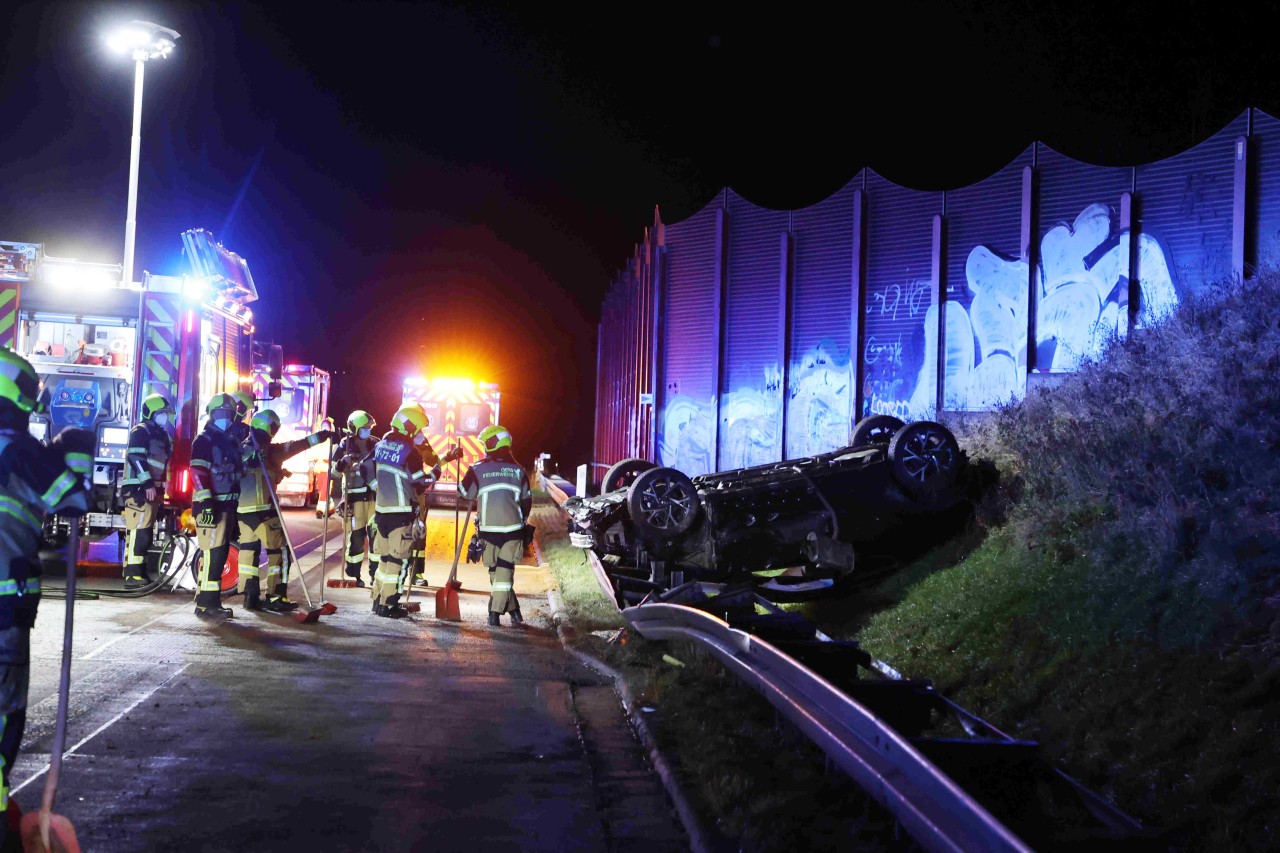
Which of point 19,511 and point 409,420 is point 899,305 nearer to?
point 409,420

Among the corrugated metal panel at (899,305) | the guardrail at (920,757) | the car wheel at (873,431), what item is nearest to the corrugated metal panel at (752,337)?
the corrugated metal panel at (899,305)

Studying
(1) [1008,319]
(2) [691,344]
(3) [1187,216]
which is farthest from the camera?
(2) [691,344]

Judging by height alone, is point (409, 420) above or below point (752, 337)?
below

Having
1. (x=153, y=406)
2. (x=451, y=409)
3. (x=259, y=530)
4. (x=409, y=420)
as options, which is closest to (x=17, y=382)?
(x=259, y=530)

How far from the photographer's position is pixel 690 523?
368 inches

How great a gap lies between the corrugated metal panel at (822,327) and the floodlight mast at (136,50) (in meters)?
9.81

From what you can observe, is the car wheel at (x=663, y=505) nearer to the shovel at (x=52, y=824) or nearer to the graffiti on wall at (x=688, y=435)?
the shovel at (x=52, y=824)

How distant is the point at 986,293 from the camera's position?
1541 cm

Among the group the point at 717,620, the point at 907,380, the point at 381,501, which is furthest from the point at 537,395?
the point at 717,620

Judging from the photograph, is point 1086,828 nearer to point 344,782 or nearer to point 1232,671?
point 1232,671

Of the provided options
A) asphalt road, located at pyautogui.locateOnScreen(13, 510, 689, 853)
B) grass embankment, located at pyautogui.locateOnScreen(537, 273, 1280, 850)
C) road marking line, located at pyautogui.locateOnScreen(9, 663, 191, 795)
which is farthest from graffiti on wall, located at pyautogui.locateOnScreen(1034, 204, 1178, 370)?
road marking line, located at pyautogui.locateOnScreen(9, 663, 191, 795)

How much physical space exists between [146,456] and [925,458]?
734cm

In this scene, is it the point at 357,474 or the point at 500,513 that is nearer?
the point at 500,513

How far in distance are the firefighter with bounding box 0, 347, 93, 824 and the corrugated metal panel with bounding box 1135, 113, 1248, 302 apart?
12.7m
